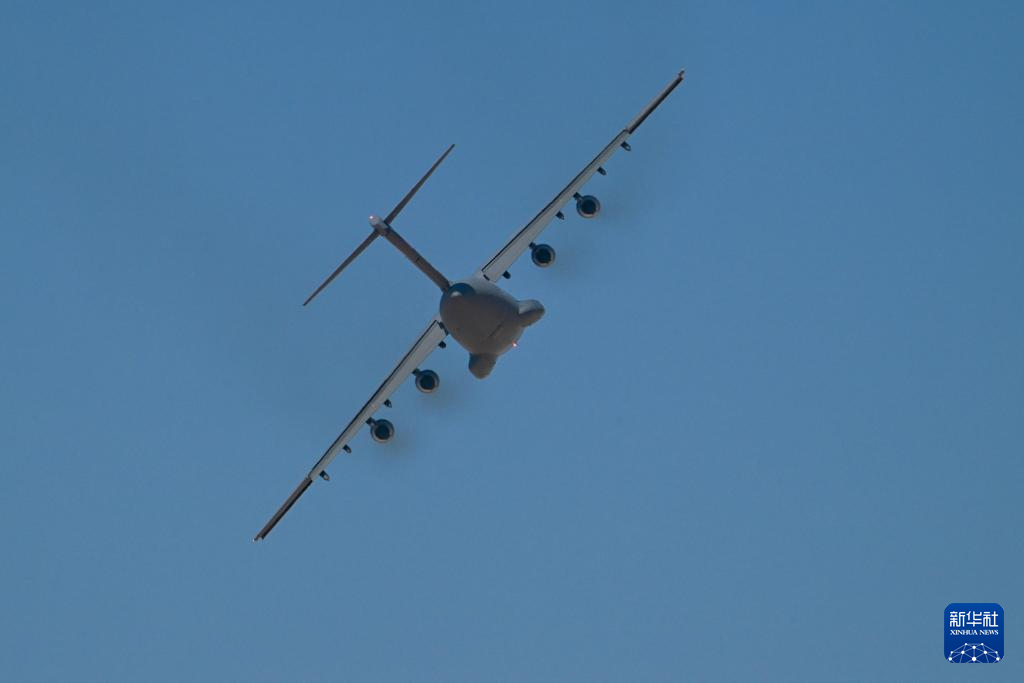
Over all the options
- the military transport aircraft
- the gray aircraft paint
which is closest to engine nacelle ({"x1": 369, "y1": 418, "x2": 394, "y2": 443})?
the military transport aircraft

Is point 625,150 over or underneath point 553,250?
over

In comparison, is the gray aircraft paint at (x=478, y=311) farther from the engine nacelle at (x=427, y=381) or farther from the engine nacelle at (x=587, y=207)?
the engine nacelle at (x=587, y=207)

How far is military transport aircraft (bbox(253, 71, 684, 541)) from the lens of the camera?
56656 millimetres

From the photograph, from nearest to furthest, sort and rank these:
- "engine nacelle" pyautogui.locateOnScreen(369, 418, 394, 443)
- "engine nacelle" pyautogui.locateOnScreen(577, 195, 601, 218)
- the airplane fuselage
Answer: the airplane fuselage < "engine nacelle" pyautogui.locateOnScreen(577, 195, 601, 218) < "engine nacelle" pyautogui.locateOnScreen(369, 418, 394, 443)

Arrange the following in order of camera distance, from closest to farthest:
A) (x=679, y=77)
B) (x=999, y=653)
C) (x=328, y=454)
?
1. (x=999, y=653)
2. (x=679, y=77)
3. (x=328, y=454)

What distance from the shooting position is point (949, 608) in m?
57.9

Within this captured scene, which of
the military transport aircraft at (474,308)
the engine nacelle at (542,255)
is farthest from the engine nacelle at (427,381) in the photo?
the engine nacelle at (542,255)

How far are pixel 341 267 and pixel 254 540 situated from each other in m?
12.3

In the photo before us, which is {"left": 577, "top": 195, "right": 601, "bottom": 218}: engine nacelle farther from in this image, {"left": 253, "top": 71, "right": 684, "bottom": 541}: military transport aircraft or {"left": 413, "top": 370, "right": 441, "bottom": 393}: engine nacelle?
{"left": 413, "top": 370, "right": 441, "bottom": 393}: engine nacelle

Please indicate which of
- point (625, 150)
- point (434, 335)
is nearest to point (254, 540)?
point (434, 335)

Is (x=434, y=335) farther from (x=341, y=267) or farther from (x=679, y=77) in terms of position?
(x=679, y=77)

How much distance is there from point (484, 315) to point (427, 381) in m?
6.21

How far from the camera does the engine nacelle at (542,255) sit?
198 feet

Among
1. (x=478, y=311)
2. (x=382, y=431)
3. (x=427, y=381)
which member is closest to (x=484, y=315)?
(x=478, y=311)
